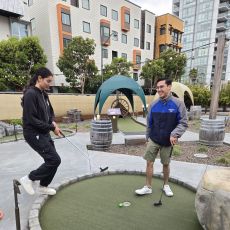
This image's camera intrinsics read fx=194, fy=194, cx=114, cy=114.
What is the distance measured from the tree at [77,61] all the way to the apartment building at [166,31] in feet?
63.9

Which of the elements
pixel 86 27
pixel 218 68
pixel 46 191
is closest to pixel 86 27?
pixel 86 27

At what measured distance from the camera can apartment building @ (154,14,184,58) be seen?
33.8 m

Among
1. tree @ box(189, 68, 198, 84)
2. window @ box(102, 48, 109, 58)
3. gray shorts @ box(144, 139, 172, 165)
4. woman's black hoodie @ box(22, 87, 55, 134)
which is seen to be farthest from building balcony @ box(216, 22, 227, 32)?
woman's black hoodie @ box(22, 87, 55, 134)

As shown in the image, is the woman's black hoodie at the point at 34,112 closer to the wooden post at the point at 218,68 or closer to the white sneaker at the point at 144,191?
the white sneaker at the point at 144,191

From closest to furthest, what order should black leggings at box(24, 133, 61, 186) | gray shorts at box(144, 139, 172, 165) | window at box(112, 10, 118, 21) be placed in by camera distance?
black leggings at box(24, 133, 61, 186)
gray shorts at box(144, 139, 172, 165)
window at box(112, 10, 118, 21)

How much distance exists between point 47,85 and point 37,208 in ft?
6.00

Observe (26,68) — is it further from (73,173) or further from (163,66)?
(163,66)

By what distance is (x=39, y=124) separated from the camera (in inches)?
111

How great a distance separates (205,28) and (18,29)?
173 ft

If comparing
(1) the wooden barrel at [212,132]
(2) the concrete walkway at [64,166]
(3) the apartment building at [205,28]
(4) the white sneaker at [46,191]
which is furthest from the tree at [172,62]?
(3) the apartment building at [205,28]

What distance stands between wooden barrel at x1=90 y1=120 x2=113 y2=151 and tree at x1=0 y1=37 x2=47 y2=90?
12.1 meters

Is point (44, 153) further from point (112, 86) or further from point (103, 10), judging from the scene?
point (103, 10)

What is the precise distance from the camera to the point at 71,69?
18859mm

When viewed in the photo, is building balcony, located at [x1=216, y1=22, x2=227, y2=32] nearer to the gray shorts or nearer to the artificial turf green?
the artificial turf green
